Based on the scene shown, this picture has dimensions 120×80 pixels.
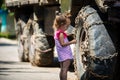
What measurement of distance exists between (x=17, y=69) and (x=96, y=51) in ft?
22.1

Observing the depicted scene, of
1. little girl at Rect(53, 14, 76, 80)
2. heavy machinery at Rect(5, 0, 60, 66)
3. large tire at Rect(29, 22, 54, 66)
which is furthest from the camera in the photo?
large tire at Rect(29, 22, 54, 66)

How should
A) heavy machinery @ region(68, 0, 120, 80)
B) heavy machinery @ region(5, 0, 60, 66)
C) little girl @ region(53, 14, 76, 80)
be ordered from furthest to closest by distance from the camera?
heavy machinery @ region(5, 0, 60, 66)
little girl @ region(53, 14, 76, 80)
heavy machinery @ region(68, 0, 120, 80)

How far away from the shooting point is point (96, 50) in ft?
25.4

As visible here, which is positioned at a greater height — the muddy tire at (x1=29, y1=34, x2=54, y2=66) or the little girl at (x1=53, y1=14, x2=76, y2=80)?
the little girl at (x1=53, y1=14, x2=76, y2=80)

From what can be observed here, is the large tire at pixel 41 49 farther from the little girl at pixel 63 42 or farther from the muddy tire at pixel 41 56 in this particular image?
the little girl at pixel 63 42

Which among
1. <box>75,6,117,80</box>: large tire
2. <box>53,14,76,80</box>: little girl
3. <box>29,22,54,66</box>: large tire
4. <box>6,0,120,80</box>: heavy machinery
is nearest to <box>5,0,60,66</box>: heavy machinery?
<box>29,22,54,66</box>: large tire

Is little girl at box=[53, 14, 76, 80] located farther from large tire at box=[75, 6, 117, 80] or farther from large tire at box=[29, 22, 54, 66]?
large tire at box=[29, 22, 54, 66]

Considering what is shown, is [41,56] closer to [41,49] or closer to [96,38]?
[41,49]

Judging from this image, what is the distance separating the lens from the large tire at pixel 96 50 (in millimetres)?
7676

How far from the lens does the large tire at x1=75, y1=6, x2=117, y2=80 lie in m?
7.68

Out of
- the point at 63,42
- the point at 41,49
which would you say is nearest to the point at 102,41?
the point at 63,42

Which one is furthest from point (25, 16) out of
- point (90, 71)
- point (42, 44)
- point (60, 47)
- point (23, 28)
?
point (90, 71)

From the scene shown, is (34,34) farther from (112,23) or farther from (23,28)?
(112,23)

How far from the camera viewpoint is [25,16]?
1756cm
